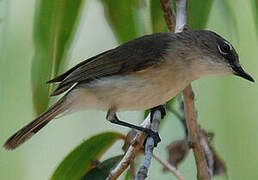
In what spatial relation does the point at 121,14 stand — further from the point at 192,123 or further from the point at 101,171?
the point at 101,171

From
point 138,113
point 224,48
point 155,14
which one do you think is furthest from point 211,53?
point 138,113

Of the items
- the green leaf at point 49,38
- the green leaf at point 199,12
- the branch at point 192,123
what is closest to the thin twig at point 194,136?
the branch at point 192,123

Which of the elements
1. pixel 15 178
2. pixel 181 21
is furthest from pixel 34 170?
pixel 181 21

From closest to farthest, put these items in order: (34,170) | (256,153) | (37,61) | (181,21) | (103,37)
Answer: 1. (37,61)
2. (181,21)
3. (256,153)
4. (34,170)
5. (103,37)

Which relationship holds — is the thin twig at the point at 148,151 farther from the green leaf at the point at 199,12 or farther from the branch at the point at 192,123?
the green leaf at the point at 199,12

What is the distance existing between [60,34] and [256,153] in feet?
3.27

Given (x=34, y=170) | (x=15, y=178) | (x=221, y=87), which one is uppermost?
(x=221, y=87)

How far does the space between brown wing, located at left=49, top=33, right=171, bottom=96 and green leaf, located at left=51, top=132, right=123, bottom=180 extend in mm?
247

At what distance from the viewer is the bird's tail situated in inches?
86.7

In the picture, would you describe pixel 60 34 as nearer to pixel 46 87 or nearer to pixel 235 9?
pixel 46 87

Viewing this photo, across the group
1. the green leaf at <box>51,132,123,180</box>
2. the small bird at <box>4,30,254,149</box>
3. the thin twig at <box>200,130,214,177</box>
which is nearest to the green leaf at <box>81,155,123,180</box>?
the green leaf at <box>51,132,123,180</box>

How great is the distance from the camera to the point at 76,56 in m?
3.21

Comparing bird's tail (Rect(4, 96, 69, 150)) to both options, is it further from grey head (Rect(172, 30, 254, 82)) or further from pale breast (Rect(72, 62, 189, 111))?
grey head (Rect(172, 30, 254, 82))

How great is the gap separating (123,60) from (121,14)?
0.66 ft
